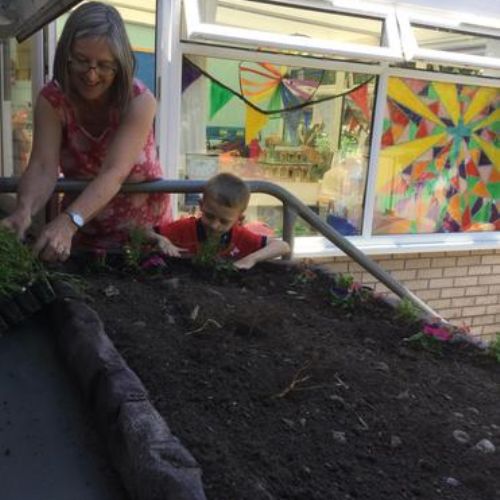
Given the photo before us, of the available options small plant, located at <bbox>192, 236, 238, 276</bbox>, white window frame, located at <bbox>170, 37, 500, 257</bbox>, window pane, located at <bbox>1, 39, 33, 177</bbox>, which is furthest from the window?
small plant, located at <bbox>192, 236, 238, 276</bbox>

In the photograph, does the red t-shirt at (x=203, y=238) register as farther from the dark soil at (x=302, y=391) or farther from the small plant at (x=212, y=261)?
the dark soil at (x=302, y=391)

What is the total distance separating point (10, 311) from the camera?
5.42 feet

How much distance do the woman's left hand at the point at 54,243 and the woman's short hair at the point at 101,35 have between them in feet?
1.81

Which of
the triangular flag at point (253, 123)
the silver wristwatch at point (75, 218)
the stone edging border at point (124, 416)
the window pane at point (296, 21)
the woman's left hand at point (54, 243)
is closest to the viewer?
the stone edging border at point (124, 416)

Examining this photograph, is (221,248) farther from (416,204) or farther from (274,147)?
(416,204)

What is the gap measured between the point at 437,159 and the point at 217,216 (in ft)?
12.9

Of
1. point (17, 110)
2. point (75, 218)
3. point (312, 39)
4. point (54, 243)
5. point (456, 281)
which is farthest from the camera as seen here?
point (456, 281)

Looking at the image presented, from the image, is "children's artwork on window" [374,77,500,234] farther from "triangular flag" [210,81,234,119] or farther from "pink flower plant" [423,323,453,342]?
"pink flower plant" [423,323,453,342]

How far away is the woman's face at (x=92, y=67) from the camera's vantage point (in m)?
2.04

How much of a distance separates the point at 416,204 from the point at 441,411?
4.68 metres

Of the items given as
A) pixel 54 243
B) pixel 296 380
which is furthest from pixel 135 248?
pixel 296 380

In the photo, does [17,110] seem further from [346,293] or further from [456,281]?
[456,281]

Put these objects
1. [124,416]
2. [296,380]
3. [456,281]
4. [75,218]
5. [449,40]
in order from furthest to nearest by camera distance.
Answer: [456,281] → [449,40] → [75,218] → [296,380] → [124,416]

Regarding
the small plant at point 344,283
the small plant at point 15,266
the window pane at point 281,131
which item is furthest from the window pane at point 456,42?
the small plant at point 15,266
